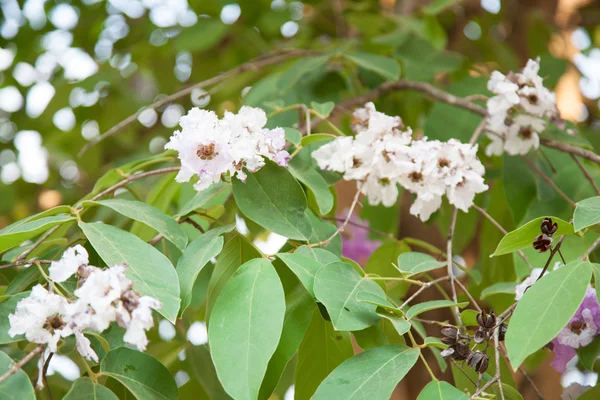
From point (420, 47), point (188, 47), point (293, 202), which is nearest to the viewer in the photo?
point (293, 202)

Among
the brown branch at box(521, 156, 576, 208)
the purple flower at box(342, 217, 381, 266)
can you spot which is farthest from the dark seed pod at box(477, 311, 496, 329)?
the purple flower at box(342, 217, 381, 266)

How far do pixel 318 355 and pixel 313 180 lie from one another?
0.56 feet

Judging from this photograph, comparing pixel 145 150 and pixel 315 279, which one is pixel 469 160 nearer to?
pixel 315 279

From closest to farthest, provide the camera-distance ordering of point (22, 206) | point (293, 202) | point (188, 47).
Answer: point (293, 202) < point (188, 47) < point (22, 206)

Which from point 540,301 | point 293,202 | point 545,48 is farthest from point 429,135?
point 545,48

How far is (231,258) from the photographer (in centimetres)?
60

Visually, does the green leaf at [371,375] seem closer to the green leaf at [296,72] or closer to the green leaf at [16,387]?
the green leaf at [16,387]

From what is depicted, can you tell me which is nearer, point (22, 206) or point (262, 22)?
point (262, 22)

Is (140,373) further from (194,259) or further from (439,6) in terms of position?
(439,6)

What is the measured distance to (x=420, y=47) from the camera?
1149mm

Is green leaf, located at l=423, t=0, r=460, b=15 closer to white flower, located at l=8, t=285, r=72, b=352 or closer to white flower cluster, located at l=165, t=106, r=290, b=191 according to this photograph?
white flower cluster, located at l=165, t=106, r=290, b=191

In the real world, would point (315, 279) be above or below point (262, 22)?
above

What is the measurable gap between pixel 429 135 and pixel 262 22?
68cm

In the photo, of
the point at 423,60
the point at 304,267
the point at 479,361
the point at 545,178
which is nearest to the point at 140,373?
the point at 304,267
